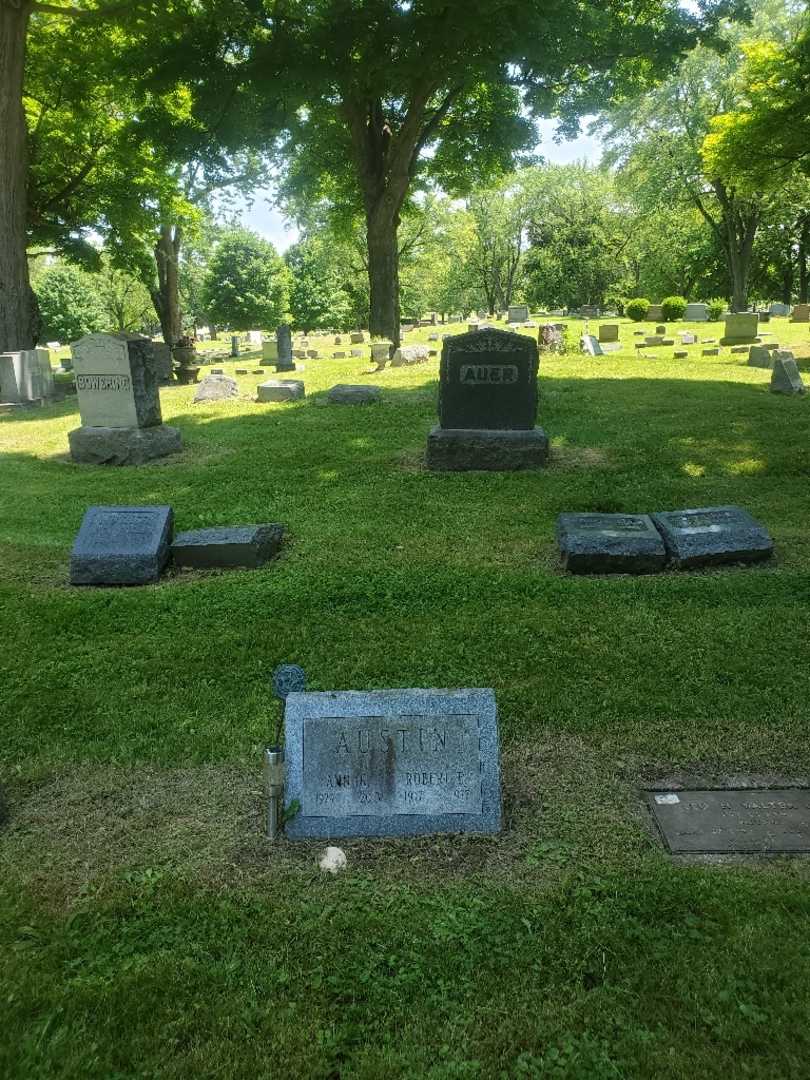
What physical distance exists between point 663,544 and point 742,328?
20606 millimetres

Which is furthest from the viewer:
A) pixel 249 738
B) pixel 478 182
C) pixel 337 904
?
pixel 478 182

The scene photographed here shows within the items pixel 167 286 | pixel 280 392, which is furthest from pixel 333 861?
pixel 167 286

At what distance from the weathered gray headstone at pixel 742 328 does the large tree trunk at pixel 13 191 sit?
20180 mm

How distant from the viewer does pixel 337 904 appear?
3.36m

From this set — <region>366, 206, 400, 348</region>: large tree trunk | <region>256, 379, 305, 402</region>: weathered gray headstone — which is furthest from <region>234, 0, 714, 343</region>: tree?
<region>256, 379, 305, 402</region>: weathered gray headstone

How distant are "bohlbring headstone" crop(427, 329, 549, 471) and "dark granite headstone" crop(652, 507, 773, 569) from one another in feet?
11.1

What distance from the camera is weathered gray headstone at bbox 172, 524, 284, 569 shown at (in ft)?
23.5

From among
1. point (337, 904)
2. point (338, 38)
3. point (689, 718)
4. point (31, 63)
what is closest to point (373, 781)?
point (337, 904)

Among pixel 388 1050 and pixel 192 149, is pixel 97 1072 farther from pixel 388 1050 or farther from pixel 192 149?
pixel 192 149

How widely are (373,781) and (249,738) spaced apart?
1152 millimetres

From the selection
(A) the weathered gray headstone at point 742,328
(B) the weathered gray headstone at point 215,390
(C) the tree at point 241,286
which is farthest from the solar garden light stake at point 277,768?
(C) the tree at point 241,286

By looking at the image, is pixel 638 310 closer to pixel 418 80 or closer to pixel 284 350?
pixel 284 350

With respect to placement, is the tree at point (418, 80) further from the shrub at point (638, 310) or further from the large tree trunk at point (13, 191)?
the shrub at point (638, 310)

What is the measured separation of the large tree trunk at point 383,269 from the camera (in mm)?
22250
